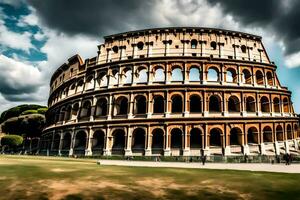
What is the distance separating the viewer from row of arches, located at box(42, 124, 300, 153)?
981 inches

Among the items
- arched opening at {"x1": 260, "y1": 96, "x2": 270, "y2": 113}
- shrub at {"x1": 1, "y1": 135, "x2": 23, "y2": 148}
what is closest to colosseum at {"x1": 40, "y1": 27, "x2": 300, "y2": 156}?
arched opening at {"x1": 260, "y1": 96, "x2": 270, "y2": 113}

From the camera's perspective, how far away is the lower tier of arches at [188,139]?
80.7 feet

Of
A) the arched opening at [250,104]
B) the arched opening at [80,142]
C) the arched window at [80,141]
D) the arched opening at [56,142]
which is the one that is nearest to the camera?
the arched opening at [250,104]

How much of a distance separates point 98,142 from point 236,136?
15.8m

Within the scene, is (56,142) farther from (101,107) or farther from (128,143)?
(128,143)

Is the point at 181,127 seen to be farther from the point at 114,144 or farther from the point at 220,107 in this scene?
the point at 114,144

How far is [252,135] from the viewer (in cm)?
2623

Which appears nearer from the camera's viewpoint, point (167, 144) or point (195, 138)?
point (167, 144)

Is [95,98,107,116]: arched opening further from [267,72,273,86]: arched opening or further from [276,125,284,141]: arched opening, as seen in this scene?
[267,72,273,86]: arched opening

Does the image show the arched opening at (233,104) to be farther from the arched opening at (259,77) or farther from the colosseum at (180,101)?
the arched opening at (259,77)

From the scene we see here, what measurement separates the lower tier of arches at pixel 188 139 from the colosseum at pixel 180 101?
0.34ft

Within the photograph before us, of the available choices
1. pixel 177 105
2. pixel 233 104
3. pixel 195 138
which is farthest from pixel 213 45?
pixel 195 138

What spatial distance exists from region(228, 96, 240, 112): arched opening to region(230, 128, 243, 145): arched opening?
7.59 ft

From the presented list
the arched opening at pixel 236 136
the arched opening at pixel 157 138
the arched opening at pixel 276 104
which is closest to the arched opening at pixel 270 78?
the arched opening at pixel 276 104
